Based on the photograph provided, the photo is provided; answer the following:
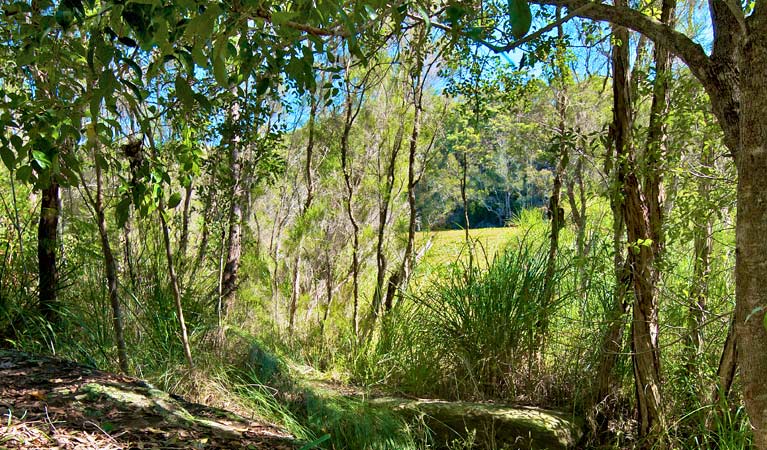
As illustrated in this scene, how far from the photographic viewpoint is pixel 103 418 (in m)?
2.26

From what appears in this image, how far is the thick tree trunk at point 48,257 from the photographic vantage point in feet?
12.7

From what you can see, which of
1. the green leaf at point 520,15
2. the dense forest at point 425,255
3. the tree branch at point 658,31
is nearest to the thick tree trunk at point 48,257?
the dense forest at point 425,255

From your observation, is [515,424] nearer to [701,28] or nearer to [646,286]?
[646,286]

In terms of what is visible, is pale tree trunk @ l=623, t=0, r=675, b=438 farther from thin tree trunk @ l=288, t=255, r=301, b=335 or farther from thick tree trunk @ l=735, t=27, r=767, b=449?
thin tree trunk @ l=288, t=255, r=301, b=335

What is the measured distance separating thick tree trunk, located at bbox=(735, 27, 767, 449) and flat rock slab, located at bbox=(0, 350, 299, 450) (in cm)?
161

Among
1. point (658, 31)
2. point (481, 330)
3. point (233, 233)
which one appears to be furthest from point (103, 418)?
point (233, 233)

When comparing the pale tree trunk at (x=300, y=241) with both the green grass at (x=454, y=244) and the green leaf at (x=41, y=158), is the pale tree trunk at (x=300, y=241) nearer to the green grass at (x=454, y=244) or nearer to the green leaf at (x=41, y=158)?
the green grass at (x=454, y=244)

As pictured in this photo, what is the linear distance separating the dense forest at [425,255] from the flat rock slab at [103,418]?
80 millimetres

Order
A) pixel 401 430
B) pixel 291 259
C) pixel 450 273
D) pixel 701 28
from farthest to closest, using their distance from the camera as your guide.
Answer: pixel 291 259, pixel 701 28, pixel 450 273, pixel 401 430

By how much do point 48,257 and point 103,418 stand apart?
6.91 ft

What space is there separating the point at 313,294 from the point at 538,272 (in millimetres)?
4068

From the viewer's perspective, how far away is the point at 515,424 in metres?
3.64

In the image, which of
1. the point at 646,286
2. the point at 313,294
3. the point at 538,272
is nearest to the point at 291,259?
the point at 313,294

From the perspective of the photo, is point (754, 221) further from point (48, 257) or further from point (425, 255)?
point (425, 255)
